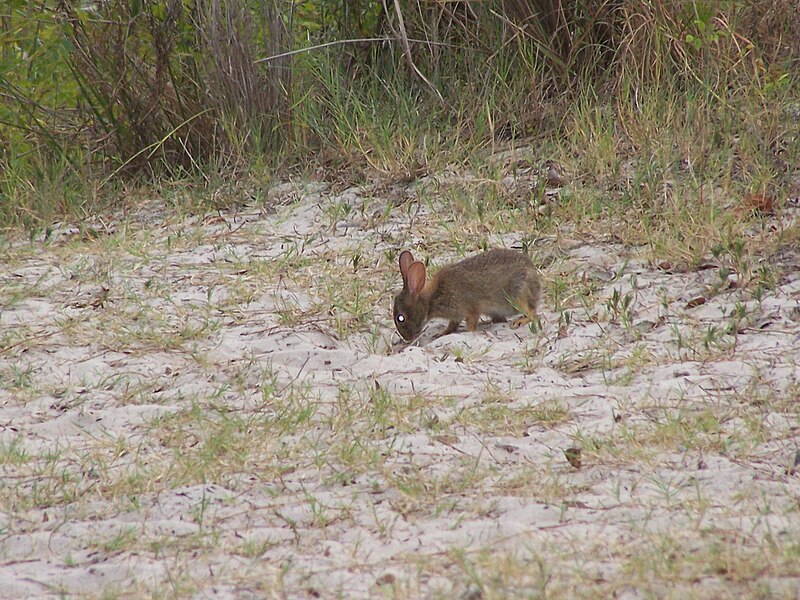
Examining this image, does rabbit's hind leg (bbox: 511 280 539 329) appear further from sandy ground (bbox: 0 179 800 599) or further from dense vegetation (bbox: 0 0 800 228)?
dense vegetation (bbox: 0 0 800 228)

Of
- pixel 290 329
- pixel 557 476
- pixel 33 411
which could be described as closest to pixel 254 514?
pixel 557 476

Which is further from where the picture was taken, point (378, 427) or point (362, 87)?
point (362, 87)

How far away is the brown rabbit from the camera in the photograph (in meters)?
5.91

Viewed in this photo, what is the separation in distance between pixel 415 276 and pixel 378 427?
147 centimetres

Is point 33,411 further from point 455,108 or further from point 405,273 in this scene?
point 455,108

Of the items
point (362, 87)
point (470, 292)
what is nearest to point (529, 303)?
point (470, 292)

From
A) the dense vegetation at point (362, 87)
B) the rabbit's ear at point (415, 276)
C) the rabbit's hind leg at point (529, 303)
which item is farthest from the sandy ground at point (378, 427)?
the dense vegetation at point (362, 87)

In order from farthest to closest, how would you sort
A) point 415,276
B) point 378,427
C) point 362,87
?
point 362,87, point 415,276, point 378,427

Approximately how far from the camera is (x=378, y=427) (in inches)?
181

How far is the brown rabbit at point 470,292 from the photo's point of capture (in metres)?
5.91

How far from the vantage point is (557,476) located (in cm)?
405

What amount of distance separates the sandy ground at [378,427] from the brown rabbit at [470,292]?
0.50 ft

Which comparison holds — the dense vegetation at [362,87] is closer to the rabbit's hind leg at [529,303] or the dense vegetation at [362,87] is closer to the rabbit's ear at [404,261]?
the rabbit's hind leg at [529,303]

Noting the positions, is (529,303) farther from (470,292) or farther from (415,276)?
(415,276)
